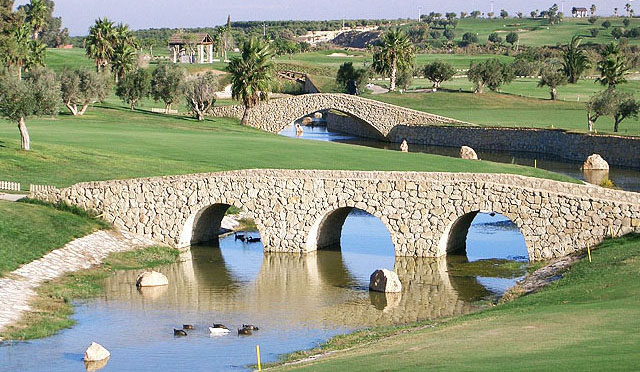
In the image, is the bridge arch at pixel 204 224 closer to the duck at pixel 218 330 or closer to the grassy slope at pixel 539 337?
the duck at pixel 218 330

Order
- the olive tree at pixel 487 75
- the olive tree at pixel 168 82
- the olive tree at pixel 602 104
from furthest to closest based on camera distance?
the olive tree at pixel 487 75, the olive tree at pixel 168 82, the olive tree at pixel 602 104

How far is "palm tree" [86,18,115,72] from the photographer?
120812 mm

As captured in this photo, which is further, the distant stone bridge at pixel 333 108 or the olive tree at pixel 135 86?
the distant stone bridge at pixel 333 108

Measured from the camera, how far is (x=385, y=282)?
144 ft

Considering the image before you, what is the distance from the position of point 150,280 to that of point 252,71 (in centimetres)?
6011

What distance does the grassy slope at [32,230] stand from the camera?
45.3 metres

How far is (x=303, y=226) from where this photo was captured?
52250mm

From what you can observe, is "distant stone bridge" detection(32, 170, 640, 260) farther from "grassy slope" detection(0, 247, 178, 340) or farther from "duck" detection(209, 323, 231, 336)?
"duck" detection(209, 323, 231, 336)

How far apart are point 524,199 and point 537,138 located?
52.2 meters

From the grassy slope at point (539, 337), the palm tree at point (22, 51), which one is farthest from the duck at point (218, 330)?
the palm tree at point (22, 51)

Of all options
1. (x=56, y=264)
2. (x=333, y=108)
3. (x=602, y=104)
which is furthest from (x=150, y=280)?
(x=333, y=108)

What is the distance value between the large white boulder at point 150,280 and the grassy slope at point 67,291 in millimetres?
1683

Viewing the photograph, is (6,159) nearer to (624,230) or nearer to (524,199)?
(524,199)

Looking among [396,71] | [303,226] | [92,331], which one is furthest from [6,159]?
[396,71]
